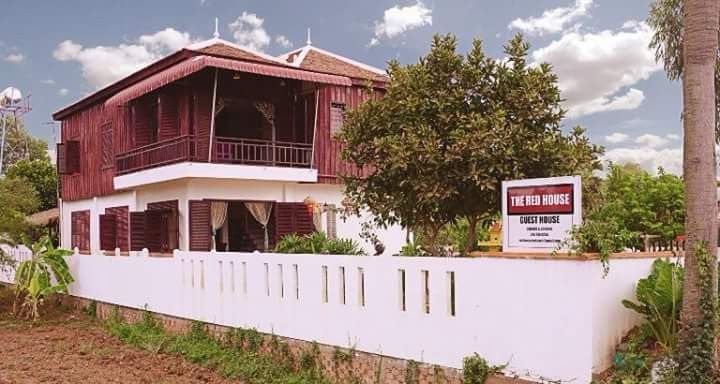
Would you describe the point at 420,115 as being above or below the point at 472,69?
below

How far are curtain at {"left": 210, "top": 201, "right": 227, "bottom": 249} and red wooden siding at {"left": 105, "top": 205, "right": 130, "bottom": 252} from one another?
169 inches

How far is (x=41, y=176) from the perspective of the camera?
130ft

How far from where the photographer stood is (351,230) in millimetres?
18984

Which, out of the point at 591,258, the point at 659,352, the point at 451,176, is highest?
the point at 451,176

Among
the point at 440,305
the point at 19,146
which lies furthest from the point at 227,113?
the point at 19,146

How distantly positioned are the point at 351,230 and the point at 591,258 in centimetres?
1280

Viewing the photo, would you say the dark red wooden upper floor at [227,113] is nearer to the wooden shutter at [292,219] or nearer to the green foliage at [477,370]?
the wooden shutter at [292,219]

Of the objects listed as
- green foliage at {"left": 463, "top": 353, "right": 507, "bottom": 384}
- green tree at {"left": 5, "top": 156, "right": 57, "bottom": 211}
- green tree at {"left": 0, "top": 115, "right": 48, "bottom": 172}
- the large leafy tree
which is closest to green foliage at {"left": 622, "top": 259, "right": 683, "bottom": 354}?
green foliage at {"left": 463, "top": 353, "right": 507, "bottom": 384}

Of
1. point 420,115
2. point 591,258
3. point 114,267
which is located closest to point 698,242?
point 591,258

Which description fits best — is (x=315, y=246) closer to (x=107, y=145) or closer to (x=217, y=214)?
(x=217, y=214)

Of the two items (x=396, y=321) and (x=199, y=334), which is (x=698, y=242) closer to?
(x=396, y=321)

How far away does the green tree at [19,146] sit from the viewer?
1833 inches

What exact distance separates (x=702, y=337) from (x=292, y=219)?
12.3 metres

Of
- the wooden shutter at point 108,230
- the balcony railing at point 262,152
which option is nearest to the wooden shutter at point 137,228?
the wooden shutter at point 108,230
